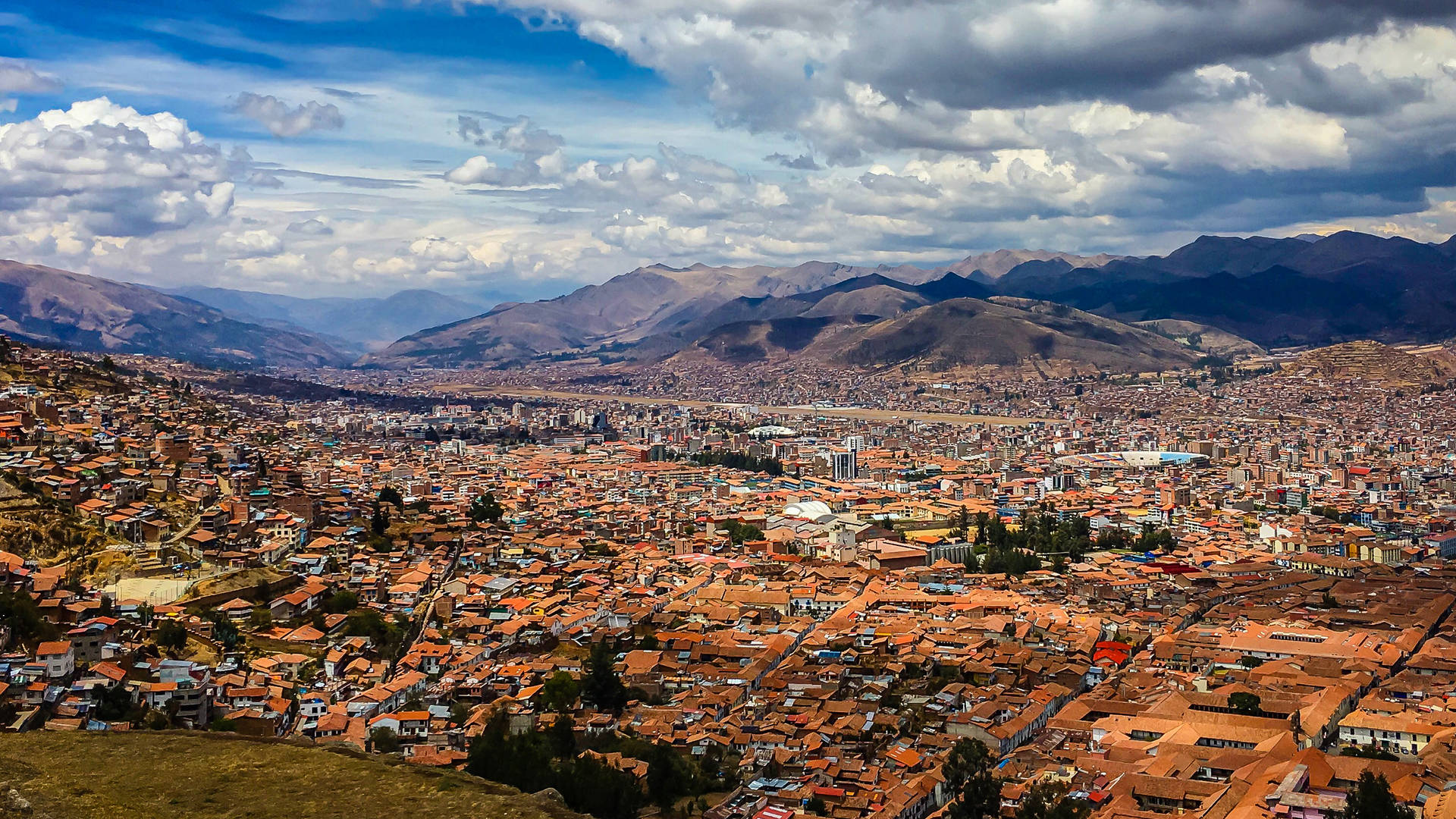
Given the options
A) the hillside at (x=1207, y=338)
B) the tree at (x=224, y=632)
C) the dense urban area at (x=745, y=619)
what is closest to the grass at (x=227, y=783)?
the dense urban area at (x=745, y=619)

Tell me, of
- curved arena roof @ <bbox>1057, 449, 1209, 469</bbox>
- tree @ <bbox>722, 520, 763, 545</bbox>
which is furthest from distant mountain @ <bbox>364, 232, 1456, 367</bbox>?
tree @ <bbox>722, 520, 763, 545</bbox>

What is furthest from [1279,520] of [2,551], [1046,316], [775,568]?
[1046,316]

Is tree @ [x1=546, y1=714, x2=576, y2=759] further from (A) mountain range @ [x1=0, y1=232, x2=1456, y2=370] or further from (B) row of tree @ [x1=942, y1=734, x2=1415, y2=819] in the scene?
(A) mountain range @ [x1=0, y1=232, x2=1456, y2=370]

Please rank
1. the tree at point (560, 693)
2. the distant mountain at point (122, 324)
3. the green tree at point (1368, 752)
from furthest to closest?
the distant mountain at point (122, 324)
the tree at point (560, 693)
the green tree at point (1368, 752)


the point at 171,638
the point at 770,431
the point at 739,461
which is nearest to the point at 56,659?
the point at 171,638

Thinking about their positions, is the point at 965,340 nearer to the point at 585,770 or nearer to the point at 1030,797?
the point at 1030,797

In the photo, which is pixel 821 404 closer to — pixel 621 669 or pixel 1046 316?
pixel 1046 316

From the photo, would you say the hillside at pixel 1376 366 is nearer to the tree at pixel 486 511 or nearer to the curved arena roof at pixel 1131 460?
the curved arena roof at pixel 1131 460
